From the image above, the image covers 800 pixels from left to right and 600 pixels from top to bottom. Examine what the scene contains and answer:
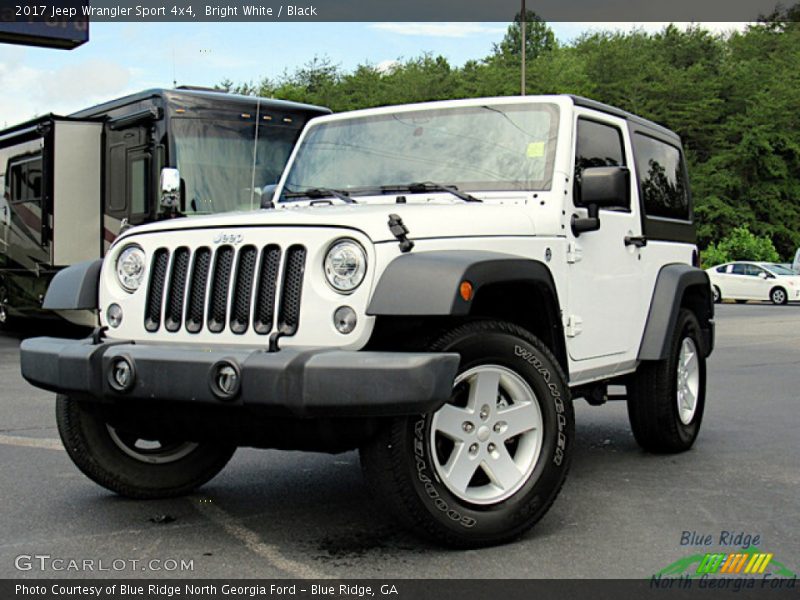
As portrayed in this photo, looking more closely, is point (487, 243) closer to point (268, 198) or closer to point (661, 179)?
point (268, 198)

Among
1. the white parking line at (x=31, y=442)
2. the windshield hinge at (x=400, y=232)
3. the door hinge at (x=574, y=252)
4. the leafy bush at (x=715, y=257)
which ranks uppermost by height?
the windshield hinge at (x=400, y=232)

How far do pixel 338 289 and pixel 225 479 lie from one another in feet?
7.03

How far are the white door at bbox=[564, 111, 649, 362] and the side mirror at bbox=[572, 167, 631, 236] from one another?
3.3 inches

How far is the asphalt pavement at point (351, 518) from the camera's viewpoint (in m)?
4.41

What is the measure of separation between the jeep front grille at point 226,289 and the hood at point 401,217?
14cm

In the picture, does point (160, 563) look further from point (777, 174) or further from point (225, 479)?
point (777, 174)

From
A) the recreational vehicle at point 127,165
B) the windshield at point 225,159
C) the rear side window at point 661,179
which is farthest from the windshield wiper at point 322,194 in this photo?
the windshield at point 225,159

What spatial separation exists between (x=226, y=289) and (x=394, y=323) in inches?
29.6

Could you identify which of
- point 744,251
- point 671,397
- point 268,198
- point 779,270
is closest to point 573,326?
point 671,397

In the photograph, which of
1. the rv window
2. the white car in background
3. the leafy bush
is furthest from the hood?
the leafy bush

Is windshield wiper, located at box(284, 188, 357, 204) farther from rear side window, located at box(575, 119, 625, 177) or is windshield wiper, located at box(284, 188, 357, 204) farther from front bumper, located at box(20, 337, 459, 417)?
front bumper, located at box(20, 337, 459, 417)

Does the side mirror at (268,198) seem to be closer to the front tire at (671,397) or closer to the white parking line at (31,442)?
the white parking line at (31,442)

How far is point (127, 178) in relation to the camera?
14.1 meters

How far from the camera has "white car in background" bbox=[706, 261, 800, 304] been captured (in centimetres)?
3147
